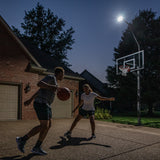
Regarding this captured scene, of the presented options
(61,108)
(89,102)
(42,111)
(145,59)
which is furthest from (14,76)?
(145,59)

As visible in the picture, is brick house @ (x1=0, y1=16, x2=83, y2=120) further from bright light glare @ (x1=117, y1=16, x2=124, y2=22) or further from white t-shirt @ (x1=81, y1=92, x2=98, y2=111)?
white t-shirt @ (x1=81, y1=92, x2=98, y2=111)

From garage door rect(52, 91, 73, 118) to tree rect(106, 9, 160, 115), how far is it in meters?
9.96

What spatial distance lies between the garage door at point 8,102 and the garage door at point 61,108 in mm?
3075

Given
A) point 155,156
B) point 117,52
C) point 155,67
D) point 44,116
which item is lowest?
point 155,156

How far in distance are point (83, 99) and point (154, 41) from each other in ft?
65.5

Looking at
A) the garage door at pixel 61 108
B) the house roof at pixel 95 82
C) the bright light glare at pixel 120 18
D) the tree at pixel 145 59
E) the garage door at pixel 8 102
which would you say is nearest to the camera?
the garage door at pixel 8 102

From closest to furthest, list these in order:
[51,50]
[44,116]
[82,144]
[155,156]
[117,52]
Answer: [44,116] → [155,156] → [82,144] → [117,52] → [51,50]

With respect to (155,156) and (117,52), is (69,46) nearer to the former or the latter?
(117,52)

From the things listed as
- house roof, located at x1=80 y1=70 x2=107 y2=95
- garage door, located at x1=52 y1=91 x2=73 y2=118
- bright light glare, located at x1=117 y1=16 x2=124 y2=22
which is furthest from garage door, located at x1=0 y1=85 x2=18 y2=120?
house roof, located at x1=80 y1=70 x2=107 y2=95

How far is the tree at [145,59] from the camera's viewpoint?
21172 millimetres

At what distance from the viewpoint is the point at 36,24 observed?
106 ft

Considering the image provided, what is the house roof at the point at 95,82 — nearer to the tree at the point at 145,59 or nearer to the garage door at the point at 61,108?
the tree at the point at 145,59

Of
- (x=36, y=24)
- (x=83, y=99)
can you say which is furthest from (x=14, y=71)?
(x=36, y=24)

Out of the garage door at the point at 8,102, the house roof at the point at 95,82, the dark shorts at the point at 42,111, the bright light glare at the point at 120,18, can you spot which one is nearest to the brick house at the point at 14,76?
the garage door at the point at 8,102
